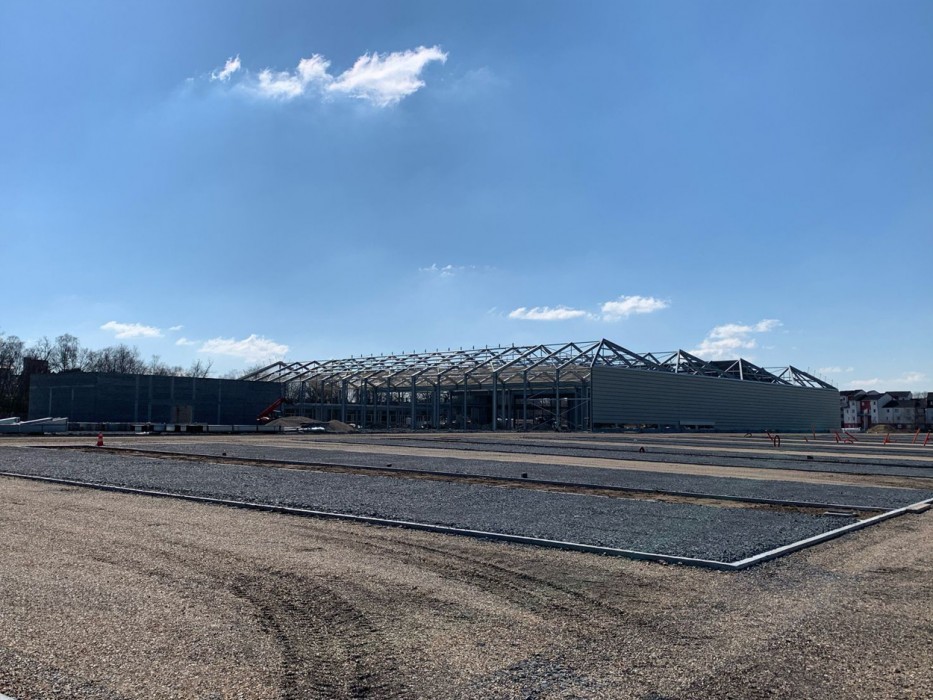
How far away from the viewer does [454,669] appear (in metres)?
5.20

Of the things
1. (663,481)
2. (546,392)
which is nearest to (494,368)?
(546,392)

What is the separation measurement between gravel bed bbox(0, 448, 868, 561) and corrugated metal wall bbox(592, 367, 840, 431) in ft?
176

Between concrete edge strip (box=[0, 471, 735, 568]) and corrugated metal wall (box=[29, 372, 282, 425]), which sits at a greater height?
corrugated metal wall (box=[29, 372, 282, 425])

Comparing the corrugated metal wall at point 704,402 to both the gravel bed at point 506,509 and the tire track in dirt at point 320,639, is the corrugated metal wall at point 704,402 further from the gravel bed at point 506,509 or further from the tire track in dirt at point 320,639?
the tire track in dirt at point 320,639

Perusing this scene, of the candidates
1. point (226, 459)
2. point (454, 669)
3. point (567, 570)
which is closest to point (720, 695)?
point (454, 669)

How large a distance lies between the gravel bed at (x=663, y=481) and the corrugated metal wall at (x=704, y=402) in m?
46.3

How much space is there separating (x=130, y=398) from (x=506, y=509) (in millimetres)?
56921

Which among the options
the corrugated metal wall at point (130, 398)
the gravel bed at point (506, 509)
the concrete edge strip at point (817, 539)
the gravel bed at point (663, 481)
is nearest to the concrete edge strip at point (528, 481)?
the gravel bed at point (663, 481)

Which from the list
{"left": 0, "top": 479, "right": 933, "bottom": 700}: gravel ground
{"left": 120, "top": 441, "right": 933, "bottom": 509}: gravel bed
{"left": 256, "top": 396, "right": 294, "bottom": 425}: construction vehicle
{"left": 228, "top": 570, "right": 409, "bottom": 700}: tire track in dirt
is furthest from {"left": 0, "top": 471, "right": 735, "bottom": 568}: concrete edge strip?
{"left": 256, "top": 396, "right": 294, "bottom": 425}: construction vehicle

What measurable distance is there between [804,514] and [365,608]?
1018 cm

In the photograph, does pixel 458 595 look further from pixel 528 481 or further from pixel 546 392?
pixel 546 392

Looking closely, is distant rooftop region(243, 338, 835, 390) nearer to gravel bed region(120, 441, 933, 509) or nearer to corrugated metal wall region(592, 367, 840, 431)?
corrugated metal wall region(592, 367, 840, 431)

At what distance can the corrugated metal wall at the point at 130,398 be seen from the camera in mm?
60781

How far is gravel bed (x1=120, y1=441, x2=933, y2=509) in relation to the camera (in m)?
16.6
